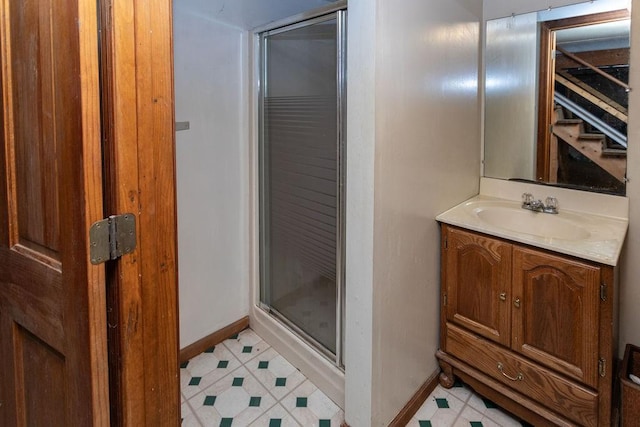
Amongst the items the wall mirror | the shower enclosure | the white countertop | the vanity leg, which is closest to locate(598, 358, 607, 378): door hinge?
the white countertop

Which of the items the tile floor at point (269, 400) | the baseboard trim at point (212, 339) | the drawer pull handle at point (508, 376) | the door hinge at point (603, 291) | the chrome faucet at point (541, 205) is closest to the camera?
the door hinge at point (603, 291)

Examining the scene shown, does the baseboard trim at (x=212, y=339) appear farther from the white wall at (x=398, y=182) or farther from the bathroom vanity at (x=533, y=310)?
the bathroom vanity at (x=533, y=310)

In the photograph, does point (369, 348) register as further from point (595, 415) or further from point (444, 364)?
point (595, 415)

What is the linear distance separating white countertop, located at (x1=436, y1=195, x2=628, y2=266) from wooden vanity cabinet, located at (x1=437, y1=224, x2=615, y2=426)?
1.4 inches

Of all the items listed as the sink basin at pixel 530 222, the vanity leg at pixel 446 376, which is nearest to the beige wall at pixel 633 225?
the sink basin at pixel 530 222

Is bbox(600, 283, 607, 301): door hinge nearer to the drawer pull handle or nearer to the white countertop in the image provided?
the white countertop

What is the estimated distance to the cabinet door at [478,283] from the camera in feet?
5.35

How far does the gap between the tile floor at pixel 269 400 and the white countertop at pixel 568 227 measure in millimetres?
816

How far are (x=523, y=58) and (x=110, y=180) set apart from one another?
6.72ft

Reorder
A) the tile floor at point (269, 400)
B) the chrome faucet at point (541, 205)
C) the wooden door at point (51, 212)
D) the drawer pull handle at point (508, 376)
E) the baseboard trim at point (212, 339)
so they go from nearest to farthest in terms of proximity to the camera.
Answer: the wooden door at point (51, 212), the drawer pull handle at point (508, 376), the tile floor at point (269, 400), the chrome faucet at point (541, 205), the baseboard trim at point (212, 339)

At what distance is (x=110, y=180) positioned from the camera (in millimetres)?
729

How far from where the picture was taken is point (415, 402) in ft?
5.78

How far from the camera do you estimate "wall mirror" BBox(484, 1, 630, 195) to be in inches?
68.1

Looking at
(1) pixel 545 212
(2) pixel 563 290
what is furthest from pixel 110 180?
(1) pixel 545 212
